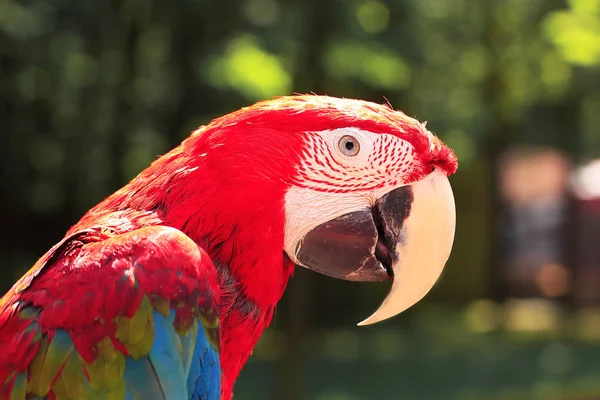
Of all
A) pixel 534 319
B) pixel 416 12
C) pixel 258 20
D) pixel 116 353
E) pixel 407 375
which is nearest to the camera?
pixel 116 353

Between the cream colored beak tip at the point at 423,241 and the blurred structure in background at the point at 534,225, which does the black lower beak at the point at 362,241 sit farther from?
the blurred structure in background at the point at 534,225

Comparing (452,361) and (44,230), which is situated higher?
(44,230)

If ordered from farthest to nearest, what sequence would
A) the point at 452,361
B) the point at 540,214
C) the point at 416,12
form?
the point at 540,214, the point at 452,361, the point at 416,12

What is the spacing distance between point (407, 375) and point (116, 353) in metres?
6.43

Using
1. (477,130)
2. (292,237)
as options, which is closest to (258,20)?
(292,237)

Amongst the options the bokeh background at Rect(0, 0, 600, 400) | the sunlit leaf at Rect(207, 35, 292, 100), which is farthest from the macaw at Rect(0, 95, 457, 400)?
the bokeh background at Rect(0, 0, 600, 400)

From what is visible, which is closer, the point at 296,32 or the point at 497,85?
the point at 296,32

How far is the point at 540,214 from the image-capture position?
14.4m

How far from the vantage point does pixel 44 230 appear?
852 cm

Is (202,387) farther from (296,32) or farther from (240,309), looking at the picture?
(296,32)

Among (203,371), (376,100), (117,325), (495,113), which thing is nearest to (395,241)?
(203,371)

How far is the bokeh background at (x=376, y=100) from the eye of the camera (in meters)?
4.47

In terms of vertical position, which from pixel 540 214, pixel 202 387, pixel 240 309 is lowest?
pixel 540 214

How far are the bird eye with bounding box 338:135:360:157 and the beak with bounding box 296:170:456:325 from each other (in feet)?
0.43
